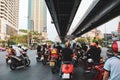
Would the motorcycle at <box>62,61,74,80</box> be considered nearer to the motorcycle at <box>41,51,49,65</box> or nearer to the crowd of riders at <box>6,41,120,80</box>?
the crowd of riders at <box>6,41,120,80</box>

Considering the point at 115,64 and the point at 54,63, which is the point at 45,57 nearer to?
the point at 54,63

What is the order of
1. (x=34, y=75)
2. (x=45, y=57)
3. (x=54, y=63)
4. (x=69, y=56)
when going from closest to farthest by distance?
(x=69, y=56) → (x=34, y=75) → (x=54, y=63) → (x=45, y=57)

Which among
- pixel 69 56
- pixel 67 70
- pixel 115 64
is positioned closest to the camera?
pixel 115 64

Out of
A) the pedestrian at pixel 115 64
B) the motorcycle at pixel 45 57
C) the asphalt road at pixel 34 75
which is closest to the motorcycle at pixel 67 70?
the asphalt road at pixel 34 75

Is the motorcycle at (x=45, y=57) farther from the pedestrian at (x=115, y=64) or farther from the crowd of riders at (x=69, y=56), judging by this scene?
the pedestrian at (x=115, y=64)

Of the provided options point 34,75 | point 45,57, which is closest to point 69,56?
point 34,75

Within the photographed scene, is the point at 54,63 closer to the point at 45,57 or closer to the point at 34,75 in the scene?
the point at 34,75

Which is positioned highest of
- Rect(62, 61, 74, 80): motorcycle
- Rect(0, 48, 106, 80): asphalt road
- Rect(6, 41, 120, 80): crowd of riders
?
Rect(6, 41, 120, 80): crowd of riders

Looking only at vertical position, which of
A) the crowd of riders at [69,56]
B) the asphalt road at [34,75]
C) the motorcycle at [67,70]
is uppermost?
the crowd of riders at [69,56]

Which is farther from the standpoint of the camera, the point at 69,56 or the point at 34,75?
the point at 34,75

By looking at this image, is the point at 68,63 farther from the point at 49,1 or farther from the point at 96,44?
the point at 49,1

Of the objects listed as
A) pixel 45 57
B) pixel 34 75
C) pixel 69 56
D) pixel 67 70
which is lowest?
pixel 34 75

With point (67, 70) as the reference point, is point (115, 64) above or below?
above

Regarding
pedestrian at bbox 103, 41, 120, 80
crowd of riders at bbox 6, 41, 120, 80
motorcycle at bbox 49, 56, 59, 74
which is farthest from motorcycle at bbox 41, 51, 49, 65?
pedestrian at bbox 103, 41, 120, 80
